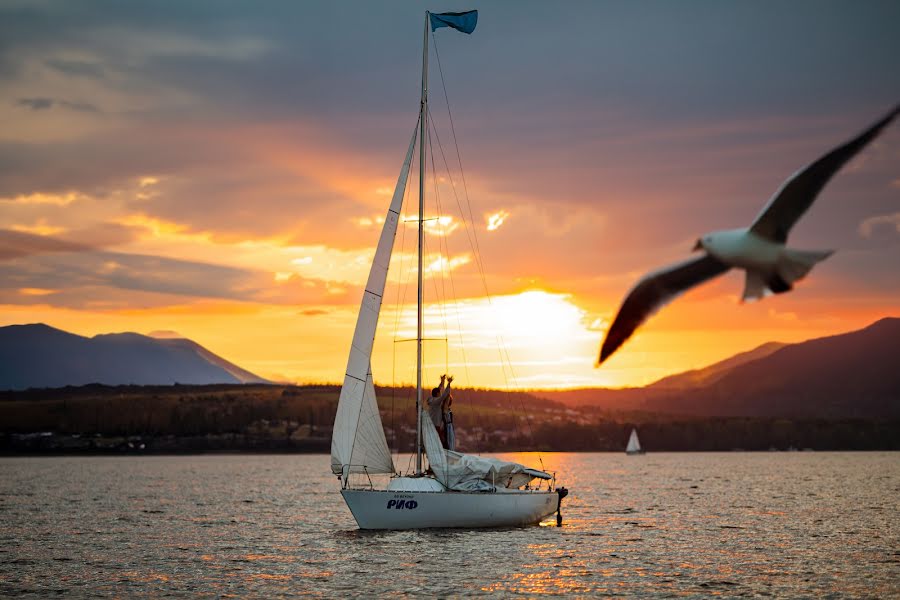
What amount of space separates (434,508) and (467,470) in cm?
223

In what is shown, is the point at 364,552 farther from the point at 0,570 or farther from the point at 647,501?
the point at 647,501

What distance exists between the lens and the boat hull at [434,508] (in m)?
46.1

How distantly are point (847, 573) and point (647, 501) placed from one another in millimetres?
50415

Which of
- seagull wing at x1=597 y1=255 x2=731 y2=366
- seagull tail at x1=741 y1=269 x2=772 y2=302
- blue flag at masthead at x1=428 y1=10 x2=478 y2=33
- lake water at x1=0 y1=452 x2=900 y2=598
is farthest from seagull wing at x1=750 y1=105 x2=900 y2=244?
blue flag at masthead at x1=428 y1=10 x2=478 y2=33

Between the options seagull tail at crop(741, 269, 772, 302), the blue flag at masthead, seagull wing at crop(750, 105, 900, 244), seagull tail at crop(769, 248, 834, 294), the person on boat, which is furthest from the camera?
the blue flag at masthead

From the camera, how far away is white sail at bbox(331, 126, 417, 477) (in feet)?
149

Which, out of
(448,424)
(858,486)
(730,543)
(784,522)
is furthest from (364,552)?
(858,486)

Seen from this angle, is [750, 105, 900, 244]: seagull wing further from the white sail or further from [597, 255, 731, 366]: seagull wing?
the white sail

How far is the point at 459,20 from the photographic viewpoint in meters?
49.8

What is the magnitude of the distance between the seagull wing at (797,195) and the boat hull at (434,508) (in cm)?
3306

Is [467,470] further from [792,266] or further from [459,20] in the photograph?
[792,266]

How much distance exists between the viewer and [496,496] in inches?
1877

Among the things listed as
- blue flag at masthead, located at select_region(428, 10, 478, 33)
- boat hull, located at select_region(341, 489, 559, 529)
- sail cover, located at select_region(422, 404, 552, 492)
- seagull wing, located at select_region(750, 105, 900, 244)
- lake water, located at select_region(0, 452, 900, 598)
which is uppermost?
blue flag at masthead, located at select_region(428, 10, 478, 33)

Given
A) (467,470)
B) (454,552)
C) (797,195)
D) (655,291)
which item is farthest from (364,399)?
(797,195)
